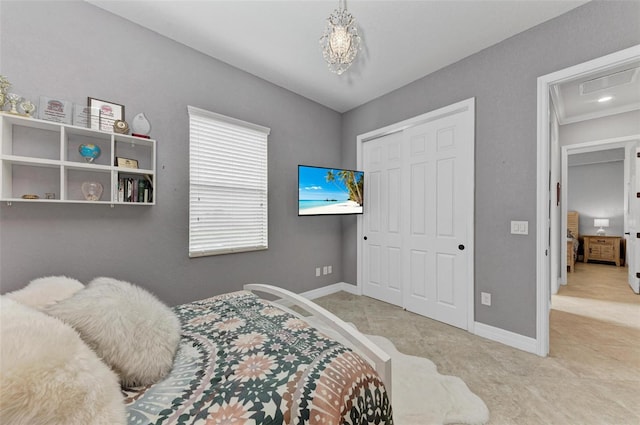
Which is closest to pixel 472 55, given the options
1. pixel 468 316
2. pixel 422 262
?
pixel 422 262

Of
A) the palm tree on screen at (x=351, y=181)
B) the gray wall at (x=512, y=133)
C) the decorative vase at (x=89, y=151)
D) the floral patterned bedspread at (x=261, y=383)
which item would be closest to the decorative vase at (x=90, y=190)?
the decorative vase at (x=89, y=151)

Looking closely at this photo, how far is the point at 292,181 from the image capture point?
10.9 feet

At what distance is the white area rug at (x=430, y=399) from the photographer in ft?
4.85

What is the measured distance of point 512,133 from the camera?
2336mm

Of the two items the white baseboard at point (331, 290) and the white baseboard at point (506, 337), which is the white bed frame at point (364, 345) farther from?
the white baseboard at point (331, 290)

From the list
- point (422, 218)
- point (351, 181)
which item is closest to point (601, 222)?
point (422, 218)

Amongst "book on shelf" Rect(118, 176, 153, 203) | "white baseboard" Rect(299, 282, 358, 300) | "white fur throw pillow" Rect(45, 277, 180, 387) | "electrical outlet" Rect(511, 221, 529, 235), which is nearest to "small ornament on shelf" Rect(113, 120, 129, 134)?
"book on shelf" Rect(118, 176, 153, 203)

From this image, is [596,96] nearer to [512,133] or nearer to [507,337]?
[512,133]

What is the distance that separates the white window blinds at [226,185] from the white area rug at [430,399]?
1.96 meters

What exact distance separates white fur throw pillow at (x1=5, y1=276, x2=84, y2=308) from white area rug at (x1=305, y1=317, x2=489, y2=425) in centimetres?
125

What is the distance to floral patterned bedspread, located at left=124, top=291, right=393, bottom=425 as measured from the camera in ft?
2.57

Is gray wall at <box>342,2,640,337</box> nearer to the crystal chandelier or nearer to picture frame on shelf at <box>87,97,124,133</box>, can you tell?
the crystal chandelier

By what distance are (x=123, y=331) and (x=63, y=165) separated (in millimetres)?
1519

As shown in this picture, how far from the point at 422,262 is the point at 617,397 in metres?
1.67
